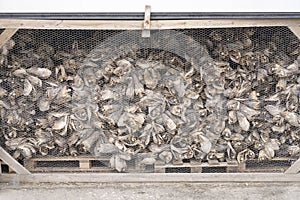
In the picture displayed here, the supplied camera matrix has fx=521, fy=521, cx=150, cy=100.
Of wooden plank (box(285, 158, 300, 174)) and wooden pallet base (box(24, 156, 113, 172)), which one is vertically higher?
wooden pallet base (box(24, 156, 113, 172))

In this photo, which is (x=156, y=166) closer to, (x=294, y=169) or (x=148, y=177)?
(x=148, y=177)

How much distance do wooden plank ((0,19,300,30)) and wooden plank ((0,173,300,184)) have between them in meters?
1.09

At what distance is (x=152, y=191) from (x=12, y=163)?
3.24 ft

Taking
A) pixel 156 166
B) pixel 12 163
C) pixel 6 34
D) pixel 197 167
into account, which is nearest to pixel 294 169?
pixel 197 167

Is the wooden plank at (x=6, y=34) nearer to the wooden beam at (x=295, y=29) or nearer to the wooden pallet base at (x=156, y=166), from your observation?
the wooden pallet base at (x=156, y=166)

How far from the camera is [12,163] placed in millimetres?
3611

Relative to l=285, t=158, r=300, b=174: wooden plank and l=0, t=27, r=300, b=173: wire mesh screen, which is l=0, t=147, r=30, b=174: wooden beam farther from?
l=285, t=158, r=300, b=174: wooden plank


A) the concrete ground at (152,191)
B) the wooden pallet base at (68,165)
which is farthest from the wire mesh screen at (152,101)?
the concrete ground at (152,191)

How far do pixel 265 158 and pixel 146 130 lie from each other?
86 centimetres

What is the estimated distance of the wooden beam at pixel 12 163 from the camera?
357cm

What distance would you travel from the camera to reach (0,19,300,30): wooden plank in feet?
10.4
